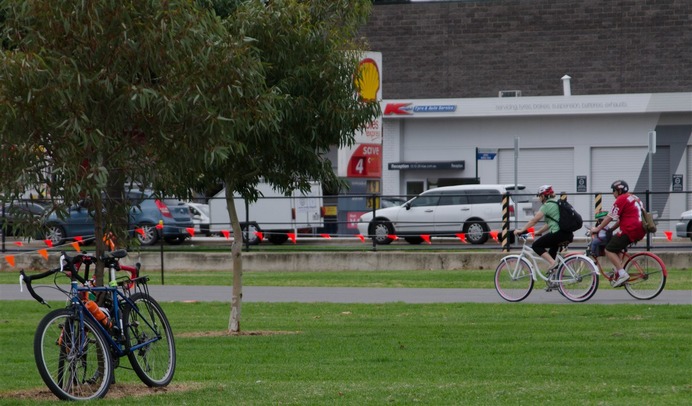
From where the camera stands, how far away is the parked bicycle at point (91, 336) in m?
8.16

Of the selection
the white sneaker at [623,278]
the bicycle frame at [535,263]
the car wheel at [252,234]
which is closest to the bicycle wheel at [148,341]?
the bicycle frame at [535,263]

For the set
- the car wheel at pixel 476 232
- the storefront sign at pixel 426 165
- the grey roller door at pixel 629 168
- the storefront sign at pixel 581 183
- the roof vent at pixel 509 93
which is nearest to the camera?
the car wheel at pixel 476 232

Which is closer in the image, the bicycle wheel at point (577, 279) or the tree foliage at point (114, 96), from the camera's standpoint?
the tree foliage at point (114, 96)

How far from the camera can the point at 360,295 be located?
65.3ft

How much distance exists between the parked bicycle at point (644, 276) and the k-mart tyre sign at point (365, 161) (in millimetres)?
10303

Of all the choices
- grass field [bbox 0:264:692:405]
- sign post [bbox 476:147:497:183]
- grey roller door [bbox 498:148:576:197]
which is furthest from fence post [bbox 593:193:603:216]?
grey roller door [bbox 498:148:576:197]

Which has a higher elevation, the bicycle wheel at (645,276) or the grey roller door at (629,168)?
the grey roller door at (629,168)

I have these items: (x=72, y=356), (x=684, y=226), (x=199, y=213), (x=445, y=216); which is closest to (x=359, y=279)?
(x=684, y=226)

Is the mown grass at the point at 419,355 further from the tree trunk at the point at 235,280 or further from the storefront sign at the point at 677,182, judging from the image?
the storefront sign at the point at 677,182

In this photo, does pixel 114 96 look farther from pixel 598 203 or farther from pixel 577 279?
pixel 598 203

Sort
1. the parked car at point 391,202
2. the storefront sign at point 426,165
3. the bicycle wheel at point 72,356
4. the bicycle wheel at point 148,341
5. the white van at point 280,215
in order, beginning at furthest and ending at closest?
the storefront sign at point 426,165
the parked car at point 391,202
the white van at point 280,215
the bicycle wheel at point 148,341
the bicycle wheel at point 72,356

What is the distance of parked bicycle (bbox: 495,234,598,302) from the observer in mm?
17750

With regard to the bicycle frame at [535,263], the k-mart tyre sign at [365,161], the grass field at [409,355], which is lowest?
the grass field at [409,355]

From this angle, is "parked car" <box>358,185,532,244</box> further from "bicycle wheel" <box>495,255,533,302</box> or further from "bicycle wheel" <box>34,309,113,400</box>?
"bicycle wheel" <box>34,309,113,400</box>
